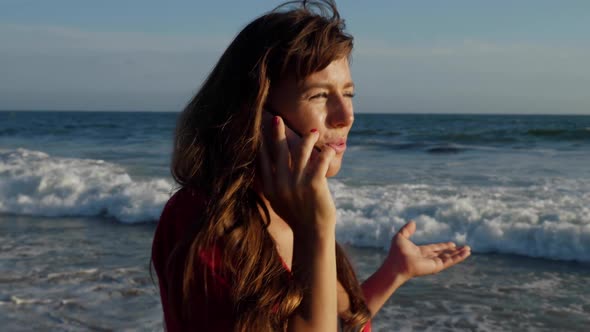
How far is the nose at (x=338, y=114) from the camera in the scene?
1.70 metres

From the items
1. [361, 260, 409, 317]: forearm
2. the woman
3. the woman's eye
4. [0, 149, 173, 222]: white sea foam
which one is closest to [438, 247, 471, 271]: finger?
[361, 260, 409, 317]: forearm

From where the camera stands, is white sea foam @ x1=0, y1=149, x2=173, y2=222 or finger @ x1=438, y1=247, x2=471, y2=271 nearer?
finger @ x1=438, y1=247, x2=471, y2=271

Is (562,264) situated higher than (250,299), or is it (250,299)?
(250,299)

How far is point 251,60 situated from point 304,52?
13 cm

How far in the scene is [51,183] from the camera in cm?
1222

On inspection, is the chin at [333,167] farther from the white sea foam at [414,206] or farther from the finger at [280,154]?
the white sea foam at [414,206]

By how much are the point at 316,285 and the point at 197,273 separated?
25 centimetres

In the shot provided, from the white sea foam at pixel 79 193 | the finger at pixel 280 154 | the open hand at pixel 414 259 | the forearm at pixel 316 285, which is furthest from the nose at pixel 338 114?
the white sea foam at pixel 79 193

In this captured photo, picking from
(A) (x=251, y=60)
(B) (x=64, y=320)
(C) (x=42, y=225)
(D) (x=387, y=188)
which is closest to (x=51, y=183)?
(C) (x=42, y=225)

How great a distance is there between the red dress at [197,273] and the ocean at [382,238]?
0.61m

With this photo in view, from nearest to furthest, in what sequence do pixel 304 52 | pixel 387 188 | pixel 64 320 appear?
pixel 304 52
pixel 64 320
pixel 387 188

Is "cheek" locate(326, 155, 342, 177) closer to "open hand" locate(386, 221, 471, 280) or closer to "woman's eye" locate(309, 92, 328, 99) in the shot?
"woman's eye" locate(309, 92, 328, 99)

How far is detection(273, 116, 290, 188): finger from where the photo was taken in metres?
1.44

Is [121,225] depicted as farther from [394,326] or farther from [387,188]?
[394,326]
